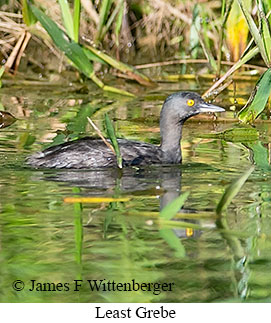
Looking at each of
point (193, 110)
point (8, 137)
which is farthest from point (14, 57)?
point (193, 110)

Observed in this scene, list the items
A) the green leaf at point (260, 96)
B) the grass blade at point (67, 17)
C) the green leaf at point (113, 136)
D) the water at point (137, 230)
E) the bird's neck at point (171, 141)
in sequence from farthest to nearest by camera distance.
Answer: the grass blade at point (67, 17)
the green leaf at point (260, 96)
the bird's neck at point (171, 141)
the green leaf at point (113, 136)
the water at point (137, 230)

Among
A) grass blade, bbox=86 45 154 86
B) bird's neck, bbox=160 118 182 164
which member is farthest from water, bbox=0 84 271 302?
grass blade, bbox=86 45 154 86

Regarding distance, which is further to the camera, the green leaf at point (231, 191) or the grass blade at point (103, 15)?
the grass blade at point (103, 15)

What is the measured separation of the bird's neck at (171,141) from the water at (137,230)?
0.50ft

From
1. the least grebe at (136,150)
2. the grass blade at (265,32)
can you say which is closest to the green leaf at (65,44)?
the least grebe at (136,150)

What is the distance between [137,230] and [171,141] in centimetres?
265

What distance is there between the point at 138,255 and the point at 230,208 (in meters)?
1.28

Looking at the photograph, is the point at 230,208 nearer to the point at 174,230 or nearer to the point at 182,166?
the point at 174,230

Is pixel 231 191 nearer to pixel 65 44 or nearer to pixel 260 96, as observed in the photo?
pixel 260 96

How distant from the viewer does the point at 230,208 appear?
7074mm

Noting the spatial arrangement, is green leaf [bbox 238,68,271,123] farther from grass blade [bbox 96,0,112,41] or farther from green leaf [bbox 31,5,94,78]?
grass blade [bbox 96,0,112,41]

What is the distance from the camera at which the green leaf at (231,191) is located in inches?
245

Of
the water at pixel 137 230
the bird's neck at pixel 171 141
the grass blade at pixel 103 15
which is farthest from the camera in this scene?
the grass blade at pixel 103 15

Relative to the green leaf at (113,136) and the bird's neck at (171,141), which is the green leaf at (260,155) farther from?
the green leaf at (113,136)
